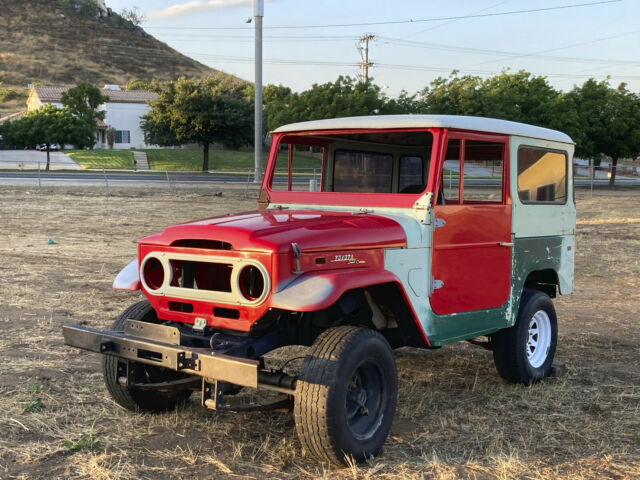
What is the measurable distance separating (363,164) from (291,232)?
6.01ft

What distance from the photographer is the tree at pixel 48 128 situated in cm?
5091

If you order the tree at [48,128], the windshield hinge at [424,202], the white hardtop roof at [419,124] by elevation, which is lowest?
the windshield hinge at [424,202]

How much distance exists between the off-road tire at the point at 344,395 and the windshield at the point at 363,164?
175 centimetres

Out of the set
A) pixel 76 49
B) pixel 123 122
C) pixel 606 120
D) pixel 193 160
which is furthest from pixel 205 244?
pixel 76 49

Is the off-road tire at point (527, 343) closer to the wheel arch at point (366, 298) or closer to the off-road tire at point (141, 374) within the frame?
the wheel arch at point (366, 298)

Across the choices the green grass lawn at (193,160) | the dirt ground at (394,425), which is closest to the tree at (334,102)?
the green grass lawn at (193,160)

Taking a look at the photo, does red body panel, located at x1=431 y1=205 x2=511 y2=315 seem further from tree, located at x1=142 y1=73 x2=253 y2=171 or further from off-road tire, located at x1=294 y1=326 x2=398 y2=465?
tree, located at x1=142 y1=73 x2=253 y2=171

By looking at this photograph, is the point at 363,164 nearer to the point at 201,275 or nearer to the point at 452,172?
the point at 452,172

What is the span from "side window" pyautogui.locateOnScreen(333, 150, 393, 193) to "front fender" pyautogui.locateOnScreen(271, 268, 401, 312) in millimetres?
1693

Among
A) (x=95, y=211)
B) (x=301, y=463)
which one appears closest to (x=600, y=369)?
(x=301, y=463)

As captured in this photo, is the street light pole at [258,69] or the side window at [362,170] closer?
the side window at [362,170]

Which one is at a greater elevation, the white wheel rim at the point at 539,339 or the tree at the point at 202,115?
the tree at the point at 202,115

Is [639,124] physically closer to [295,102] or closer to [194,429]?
[295,102]

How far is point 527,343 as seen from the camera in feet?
18.6
